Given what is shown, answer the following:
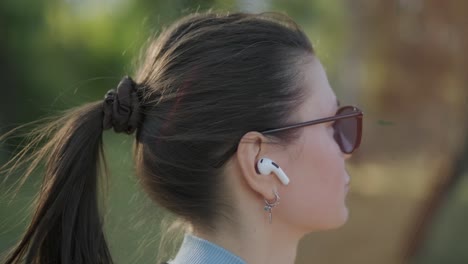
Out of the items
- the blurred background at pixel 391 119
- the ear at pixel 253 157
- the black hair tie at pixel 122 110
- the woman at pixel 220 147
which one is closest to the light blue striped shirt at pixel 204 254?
the woman at pixel 220 147

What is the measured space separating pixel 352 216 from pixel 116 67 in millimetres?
960

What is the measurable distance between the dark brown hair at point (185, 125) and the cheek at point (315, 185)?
0.16 ft

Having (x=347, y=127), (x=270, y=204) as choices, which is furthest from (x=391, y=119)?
(x=270, y=204)

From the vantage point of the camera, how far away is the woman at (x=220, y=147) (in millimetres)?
1340

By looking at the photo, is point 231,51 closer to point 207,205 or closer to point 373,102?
point 207,205

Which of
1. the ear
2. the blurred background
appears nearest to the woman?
the ear

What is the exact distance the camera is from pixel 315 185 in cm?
137

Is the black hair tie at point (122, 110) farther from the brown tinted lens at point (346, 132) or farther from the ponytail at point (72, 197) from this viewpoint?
the brown tinted lens at point (346, 132)

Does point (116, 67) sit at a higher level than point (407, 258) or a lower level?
higher

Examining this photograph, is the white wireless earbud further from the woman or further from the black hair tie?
the black hair tie

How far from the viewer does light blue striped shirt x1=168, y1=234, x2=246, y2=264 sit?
4.36 feet

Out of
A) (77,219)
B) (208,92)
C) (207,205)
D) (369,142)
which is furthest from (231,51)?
(369,142)

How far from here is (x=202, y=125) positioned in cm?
134

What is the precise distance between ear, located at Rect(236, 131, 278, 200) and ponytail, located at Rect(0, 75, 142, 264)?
0.20 metres
